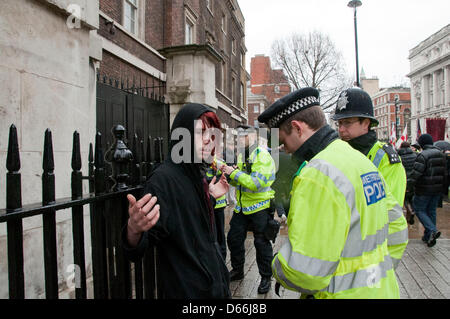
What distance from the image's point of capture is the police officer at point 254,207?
4512 mm

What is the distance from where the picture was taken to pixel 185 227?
1890 mm

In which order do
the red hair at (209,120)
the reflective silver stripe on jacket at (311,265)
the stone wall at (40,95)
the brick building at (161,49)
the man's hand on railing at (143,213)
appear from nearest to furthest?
the reflective silver stripe on jacket at (311,265) < the man's hand on railing at (143,213) < the red hair at (209,120) < the stone wall at (40,95) < the brick building at (161,49)

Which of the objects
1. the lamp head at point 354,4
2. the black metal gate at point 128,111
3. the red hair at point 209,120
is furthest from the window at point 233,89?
the red hair at point 209,120

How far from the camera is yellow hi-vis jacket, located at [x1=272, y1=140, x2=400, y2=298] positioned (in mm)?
1429

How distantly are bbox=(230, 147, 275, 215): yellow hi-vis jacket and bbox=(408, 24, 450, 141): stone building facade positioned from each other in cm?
6115

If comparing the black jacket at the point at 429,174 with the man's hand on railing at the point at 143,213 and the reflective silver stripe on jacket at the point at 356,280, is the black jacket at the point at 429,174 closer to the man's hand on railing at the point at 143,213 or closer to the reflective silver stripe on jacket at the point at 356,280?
the reflective silver stripe on jacket at the point at 356,280

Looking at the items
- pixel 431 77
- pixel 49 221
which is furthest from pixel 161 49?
pixel 431 77

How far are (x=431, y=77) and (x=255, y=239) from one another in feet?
260

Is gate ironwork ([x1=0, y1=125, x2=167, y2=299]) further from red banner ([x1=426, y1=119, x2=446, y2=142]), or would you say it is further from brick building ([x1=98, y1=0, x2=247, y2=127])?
red banner ([x1=426, y1=119, x2=446, y2=142])

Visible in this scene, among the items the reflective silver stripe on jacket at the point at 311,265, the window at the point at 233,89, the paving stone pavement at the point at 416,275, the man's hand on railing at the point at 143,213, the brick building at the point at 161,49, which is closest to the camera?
the reflective silver stripe on jacket at the point at 311,265

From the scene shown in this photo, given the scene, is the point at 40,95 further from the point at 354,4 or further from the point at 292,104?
the point at 354,4

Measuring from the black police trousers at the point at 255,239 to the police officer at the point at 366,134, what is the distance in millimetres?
1891
